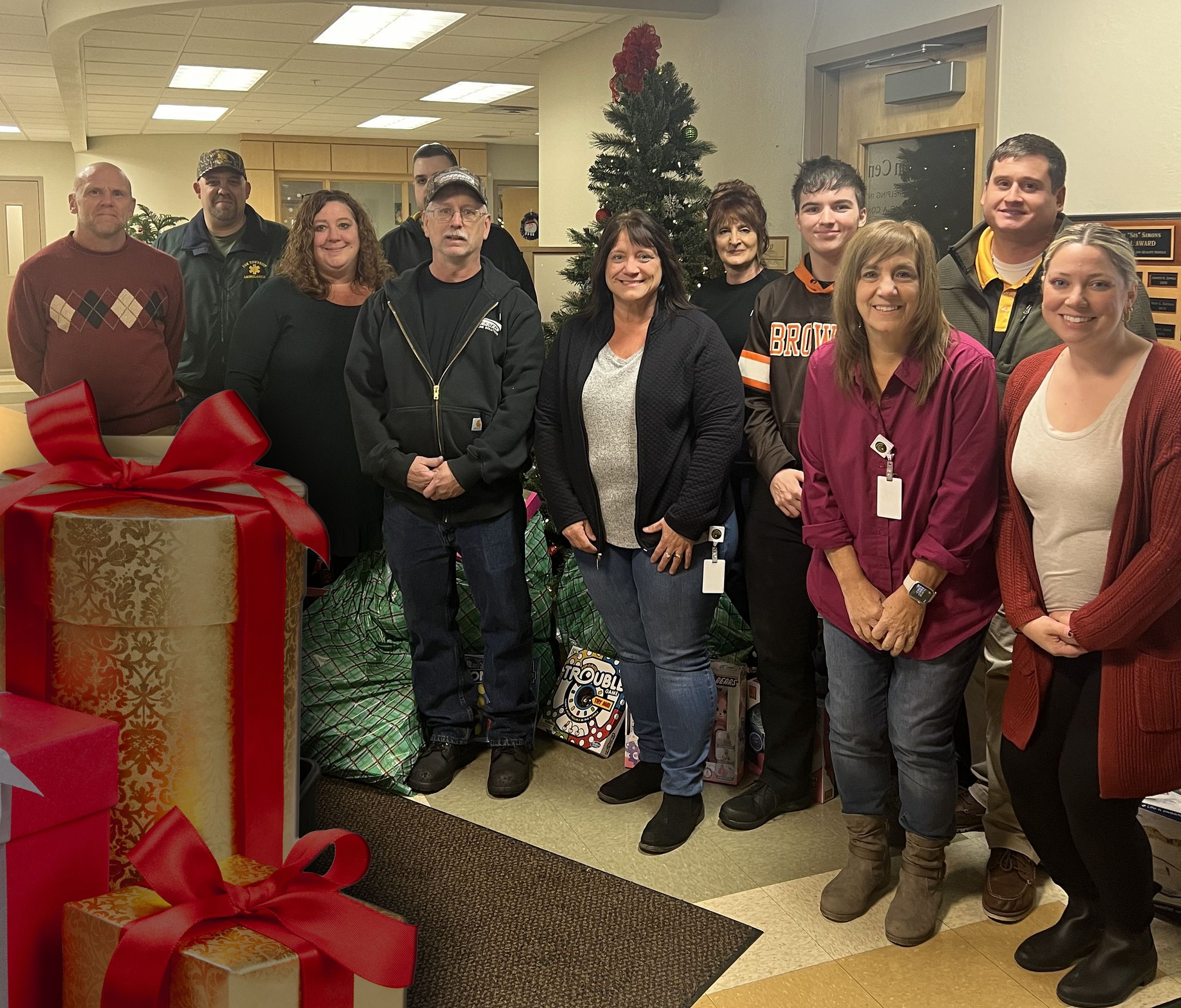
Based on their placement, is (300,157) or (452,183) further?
(300,157)

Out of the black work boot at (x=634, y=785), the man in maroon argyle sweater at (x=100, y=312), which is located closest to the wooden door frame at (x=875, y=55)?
the black work boot at (x=634, y=785)

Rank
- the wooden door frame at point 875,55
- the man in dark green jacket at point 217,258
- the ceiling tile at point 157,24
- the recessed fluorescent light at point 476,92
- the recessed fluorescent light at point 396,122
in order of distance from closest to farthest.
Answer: the man in dark green jacket at point 217,258 → the wooden door frame at point 875,55 → the recessed fluorescent light at point 396,122 → the ceiling tile at point 157,24 → the recessed fluorescent light at point 476,92

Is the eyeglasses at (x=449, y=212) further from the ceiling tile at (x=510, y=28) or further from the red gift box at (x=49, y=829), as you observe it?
the ceiling tile at (x=510, y=28)

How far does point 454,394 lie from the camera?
8.96 ft

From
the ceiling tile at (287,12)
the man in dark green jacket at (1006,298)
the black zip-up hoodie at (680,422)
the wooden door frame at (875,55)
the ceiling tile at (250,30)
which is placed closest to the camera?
the man in dark green jacket at (1006,298)

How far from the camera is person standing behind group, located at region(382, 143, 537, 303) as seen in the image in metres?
3.25

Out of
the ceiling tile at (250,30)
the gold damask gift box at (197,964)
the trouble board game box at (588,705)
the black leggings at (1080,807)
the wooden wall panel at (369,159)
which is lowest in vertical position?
the trouble board game box at (588,705)

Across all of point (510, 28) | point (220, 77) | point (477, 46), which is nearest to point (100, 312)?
point (510, 28)

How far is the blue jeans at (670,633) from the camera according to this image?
2.59 m

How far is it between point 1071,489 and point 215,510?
4.82 feet

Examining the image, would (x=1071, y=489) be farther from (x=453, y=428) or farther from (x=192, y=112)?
(x=192, y=112)

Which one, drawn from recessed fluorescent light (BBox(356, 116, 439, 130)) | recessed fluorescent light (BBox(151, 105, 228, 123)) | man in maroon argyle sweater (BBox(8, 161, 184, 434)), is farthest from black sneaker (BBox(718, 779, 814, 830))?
recessed fluorescent light (BBox(356, 116, 439, 130))

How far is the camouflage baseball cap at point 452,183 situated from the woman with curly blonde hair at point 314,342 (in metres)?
0.34

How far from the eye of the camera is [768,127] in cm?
509
